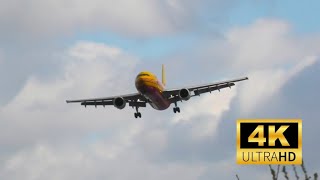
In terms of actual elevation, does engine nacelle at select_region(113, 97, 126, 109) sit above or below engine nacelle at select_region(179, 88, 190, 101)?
below

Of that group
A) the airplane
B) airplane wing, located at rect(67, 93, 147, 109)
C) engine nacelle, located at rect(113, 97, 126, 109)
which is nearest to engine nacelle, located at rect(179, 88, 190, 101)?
the airplane

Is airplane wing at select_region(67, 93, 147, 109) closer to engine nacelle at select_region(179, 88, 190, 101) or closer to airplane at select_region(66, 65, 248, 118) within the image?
airplane at select_region(66, 65, 248, 118)

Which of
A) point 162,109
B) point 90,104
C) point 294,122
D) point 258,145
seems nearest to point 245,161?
point 258,145

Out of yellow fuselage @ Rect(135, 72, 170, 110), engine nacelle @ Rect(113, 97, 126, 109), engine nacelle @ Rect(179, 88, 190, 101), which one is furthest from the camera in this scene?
engine nacelle @ Rect(179, 88, 190, 101)

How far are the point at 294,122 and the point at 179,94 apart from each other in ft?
206

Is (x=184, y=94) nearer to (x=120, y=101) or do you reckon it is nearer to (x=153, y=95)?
(x=153, y=95)

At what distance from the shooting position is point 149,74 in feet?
236

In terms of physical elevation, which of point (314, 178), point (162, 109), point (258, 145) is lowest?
point (314, 178)

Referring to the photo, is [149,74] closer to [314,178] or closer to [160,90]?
[160,90]

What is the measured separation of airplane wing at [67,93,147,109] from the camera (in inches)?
2906

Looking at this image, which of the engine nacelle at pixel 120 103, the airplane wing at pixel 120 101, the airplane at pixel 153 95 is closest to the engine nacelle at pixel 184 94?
the airplane at pixel 153 95

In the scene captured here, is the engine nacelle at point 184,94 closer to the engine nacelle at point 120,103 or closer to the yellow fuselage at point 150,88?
the yellow fuselage at point 150,88

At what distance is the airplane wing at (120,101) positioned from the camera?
73812 mm

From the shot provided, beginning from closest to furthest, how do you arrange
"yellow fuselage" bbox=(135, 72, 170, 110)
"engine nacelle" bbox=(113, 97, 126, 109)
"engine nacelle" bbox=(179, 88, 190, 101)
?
1. "yellow fuselage" bbox=(135, 72, 170, 110)
2. "engine nacelle" bbox=(113, 97, 126, 109)
3. "engine nacelle" bbox=(179, 88, 190, 101)
